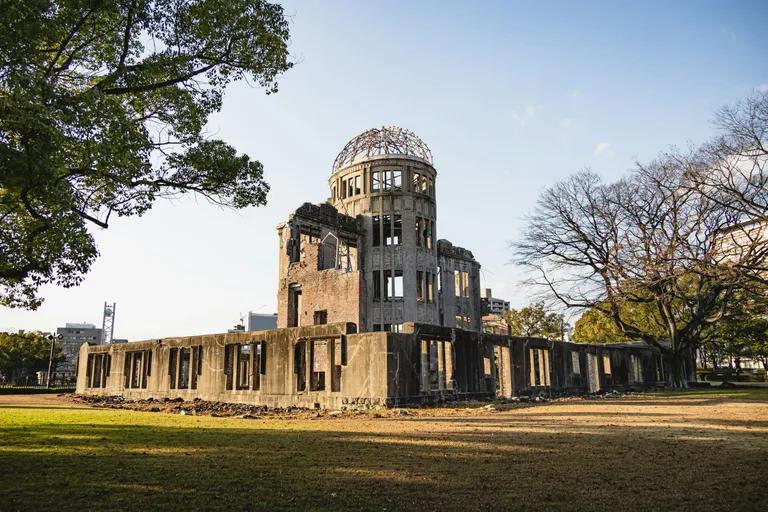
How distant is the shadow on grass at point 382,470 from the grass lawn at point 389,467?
21 millimetres

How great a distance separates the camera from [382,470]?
6602 mm

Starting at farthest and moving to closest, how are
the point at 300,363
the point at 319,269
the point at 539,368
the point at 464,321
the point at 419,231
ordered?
the point at 464,321 < the point at 419,231 < the point at 319,269 < the point at 539,368 < the point at 300,363

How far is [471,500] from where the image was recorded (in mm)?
5094

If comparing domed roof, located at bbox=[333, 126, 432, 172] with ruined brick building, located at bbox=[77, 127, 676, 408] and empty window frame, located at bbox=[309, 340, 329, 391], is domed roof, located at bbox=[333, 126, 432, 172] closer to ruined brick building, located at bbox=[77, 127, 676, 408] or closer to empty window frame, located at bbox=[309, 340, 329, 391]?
ruined brick building, located at bbox=[77, 127, 676, 408]

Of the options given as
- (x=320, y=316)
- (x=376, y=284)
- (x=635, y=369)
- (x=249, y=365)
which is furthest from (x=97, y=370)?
(x=635, y=369)

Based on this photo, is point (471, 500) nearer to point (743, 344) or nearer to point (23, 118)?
point (23, 118)

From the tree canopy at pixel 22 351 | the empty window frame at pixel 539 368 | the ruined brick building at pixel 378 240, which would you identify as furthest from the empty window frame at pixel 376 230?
the tree canopy at pixel 22 351

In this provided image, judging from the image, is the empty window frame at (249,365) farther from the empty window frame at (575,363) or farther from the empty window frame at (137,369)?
the empty window frame at (575,363)

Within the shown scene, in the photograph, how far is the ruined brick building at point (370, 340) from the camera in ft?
63.1

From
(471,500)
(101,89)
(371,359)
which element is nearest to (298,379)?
(371,359)

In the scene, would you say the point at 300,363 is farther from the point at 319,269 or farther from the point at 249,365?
the point at 319,269

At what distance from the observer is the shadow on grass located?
16.5 ft

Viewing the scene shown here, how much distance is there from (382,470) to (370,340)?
38.6 ft

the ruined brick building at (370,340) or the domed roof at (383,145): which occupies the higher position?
the domed roof at (383,145)
